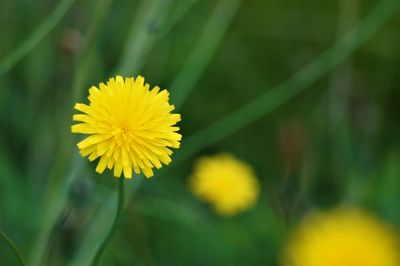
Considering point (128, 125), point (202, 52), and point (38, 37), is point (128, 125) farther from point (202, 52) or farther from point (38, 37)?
point (202, 52)

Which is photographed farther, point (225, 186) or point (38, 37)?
point (225, 186)

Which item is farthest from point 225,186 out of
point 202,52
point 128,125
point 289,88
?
point 128,125

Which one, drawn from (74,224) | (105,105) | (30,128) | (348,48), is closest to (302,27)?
(348,48)

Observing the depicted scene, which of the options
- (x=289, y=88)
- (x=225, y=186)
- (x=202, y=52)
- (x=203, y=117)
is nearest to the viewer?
(x=225, y=186)

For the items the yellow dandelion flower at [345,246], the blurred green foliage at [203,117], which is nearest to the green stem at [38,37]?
the blurred green foliage at [203,117]

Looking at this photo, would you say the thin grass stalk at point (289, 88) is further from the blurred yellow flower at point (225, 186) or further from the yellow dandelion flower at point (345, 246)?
the yellow dandelion flower at point (345, 246)

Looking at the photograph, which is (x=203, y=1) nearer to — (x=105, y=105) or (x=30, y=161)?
(x=30, y=161)
